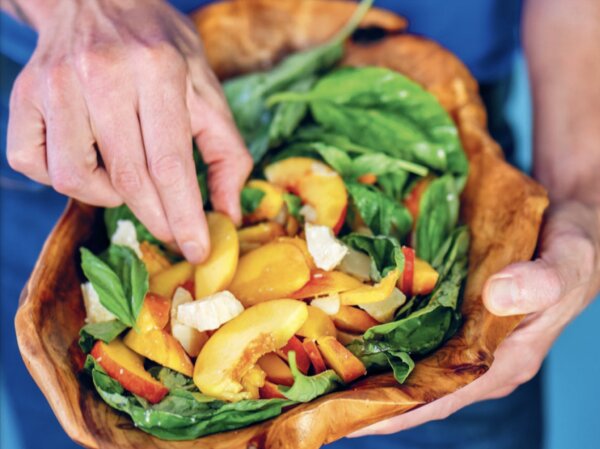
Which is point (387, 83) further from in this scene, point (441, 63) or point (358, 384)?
point (358, 384)

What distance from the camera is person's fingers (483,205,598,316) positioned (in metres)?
0.67

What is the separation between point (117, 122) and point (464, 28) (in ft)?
2.09

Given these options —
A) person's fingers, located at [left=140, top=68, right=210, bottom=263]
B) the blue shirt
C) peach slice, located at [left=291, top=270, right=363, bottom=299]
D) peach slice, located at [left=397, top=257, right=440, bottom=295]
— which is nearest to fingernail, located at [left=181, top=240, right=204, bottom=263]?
person's fingers, located at [left=140, top=68, right=210, bottom=263]

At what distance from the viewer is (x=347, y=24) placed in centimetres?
102

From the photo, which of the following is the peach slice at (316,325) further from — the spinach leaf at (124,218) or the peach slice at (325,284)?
the spinach leaf at (124,218)

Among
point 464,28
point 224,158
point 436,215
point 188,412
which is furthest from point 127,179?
point 464,28

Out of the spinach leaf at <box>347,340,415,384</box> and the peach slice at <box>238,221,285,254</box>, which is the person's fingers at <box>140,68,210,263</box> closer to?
the peach slice at <box>238,221,285,254</box>

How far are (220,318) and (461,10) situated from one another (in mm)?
684

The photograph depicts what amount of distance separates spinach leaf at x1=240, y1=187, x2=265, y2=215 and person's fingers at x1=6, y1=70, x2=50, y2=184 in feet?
0.72

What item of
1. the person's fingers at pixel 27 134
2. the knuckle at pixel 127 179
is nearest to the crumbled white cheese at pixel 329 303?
the knuckle at pixel 127 179

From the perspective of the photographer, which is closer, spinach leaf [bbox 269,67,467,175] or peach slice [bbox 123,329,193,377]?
peach slice [bbox 123,329,193,377]

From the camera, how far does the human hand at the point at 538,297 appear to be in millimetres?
A: 679

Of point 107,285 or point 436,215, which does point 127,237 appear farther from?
point 436,215

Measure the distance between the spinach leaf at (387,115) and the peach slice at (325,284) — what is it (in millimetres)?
239
